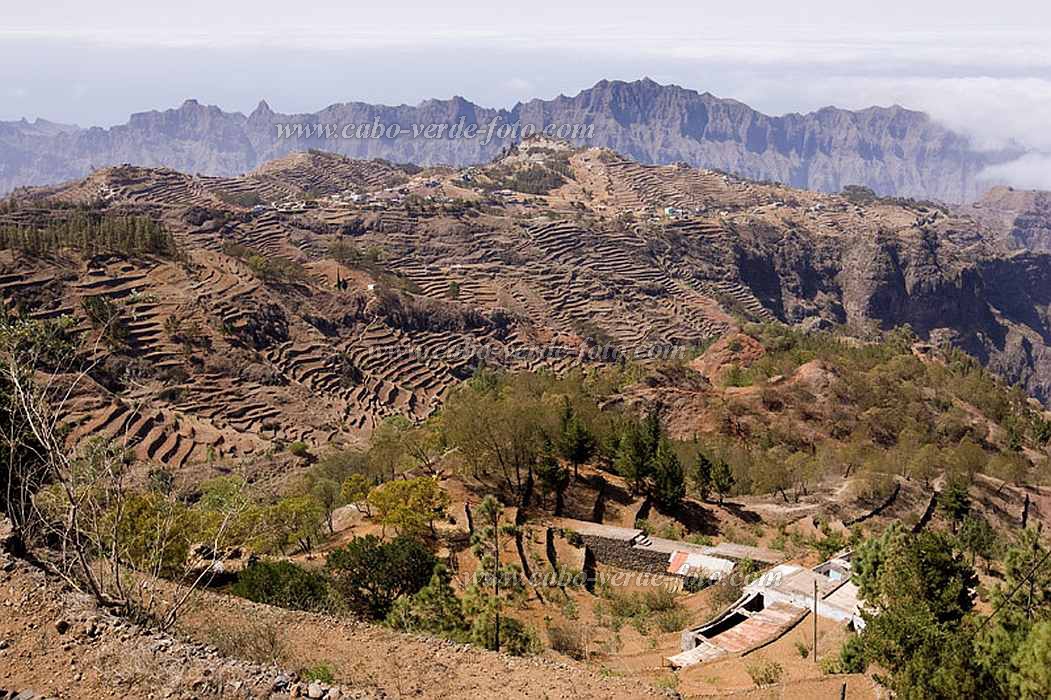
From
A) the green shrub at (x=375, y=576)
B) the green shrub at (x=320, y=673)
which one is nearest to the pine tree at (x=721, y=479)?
the green shrub at (x=375, y=576)

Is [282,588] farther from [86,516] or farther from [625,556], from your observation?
[625,556]

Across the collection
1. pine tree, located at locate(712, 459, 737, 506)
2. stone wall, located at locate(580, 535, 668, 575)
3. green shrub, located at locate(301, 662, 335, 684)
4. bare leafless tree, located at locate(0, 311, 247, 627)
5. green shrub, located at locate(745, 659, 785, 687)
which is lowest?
stone wall, located at locate(580, 535, 668, 575)

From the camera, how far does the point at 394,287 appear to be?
10988 centimetres

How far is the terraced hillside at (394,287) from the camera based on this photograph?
229 feet

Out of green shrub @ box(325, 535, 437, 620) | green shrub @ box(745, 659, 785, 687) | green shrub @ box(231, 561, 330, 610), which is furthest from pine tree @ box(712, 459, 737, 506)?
green shrub @ box(231, 561, 330, 610)

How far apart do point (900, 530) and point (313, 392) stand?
62747 millimetres

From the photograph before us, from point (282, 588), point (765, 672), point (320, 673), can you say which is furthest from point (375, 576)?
point (765, 672)

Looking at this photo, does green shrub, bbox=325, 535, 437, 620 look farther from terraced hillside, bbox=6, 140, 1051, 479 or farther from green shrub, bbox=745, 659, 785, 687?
green shrub, bbox=745, 659, 785, 687

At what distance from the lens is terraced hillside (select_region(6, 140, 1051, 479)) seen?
6988 cm

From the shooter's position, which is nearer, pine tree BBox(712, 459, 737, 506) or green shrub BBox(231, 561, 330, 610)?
green shrub BBox(231, 561, 330, 610)

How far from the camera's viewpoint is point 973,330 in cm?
17412

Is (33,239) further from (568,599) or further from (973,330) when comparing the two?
(973,330)

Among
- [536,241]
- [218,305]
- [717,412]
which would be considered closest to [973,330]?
[536,241]

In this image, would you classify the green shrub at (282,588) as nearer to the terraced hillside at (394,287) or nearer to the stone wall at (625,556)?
the terraced hillside at (394,287)
